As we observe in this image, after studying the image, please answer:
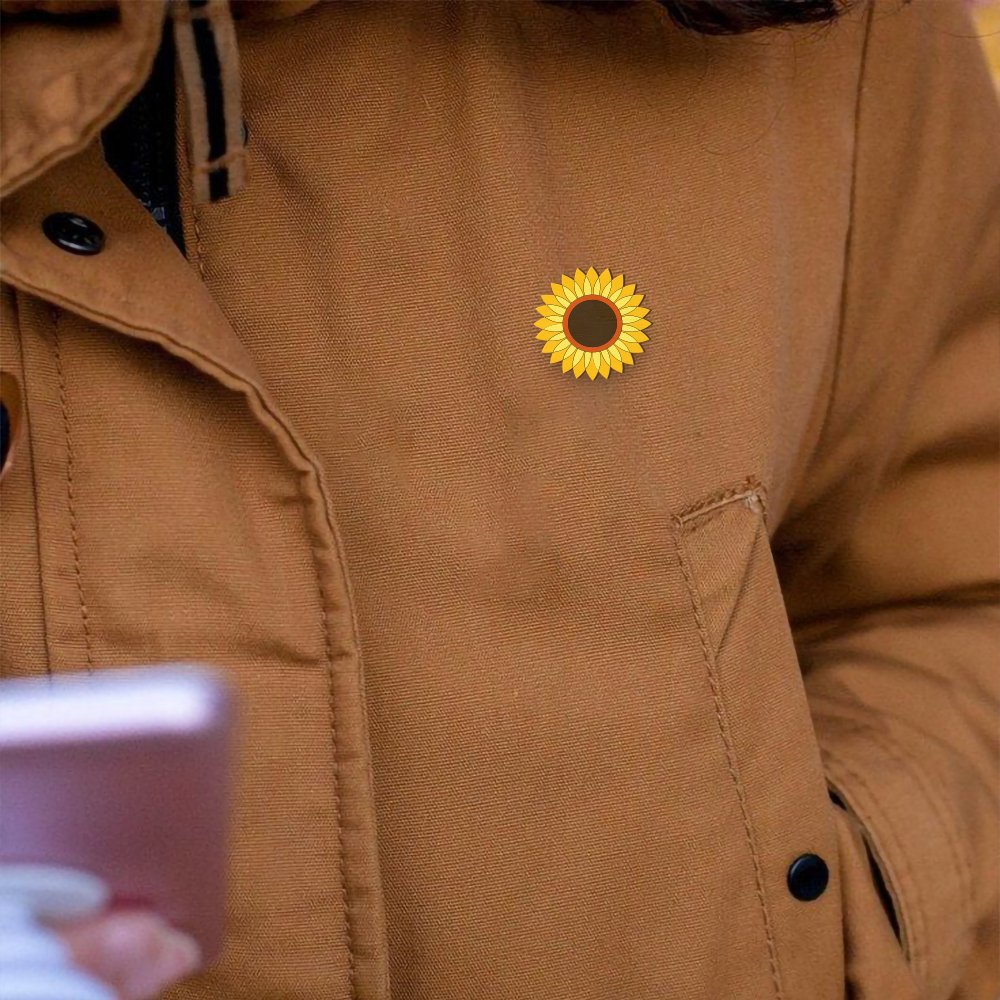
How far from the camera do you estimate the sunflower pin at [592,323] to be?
2.21 ft

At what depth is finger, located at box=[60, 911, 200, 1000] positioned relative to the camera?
0.47m

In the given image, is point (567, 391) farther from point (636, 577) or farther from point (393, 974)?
point (393, 974)

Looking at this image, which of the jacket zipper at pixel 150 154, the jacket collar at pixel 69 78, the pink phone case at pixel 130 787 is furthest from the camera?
the jacket zipper at pixel 150 154

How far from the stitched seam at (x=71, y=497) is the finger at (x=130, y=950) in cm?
13

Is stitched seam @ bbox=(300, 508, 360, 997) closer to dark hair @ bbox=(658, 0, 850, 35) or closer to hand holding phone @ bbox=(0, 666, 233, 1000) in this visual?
hand holding phone @ bbox=(0, 666, 233, 1000)

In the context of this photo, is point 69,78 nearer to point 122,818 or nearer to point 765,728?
point 122,818

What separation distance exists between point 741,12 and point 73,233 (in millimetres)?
351

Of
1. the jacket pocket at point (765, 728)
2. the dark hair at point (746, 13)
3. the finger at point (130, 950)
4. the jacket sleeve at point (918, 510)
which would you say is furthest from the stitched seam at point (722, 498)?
the finger at point (130, 950)

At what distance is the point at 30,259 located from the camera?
21.3 inches

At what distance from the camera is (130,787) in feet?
1.46

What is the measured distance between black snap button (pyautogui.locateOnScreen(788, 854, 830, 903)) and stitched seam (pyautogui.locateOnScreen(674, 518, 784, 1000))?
21 mm

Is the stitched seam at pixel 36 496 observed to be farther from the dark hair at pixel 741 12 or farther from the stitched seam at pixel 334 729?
the dark hair at pixel 741 12

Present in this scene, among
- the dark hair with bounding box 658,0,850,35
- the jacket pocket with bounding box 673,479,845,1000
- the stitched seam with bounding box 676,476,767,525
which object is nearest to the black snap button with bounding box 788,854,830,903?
the jacket pocket with bounding box 673,479,845,1000

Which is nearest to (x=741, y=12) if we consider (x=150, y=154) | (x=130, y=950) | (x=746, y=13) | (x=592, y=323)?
(x=746, y=13)
